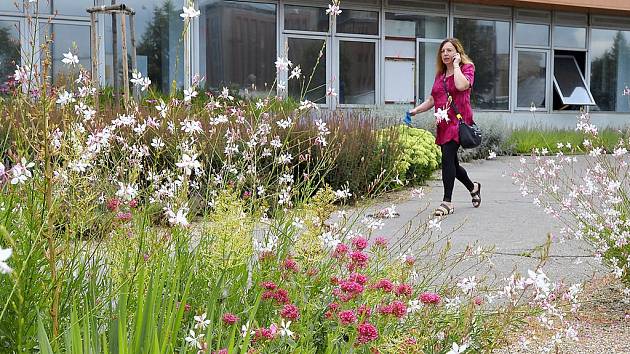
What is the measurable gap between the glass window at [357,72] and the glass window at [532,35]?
458 centimetres

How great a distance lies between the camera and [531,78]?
2067cm

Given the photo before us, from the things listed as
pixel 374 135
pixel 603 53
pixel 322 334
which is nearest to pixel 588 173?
pixel 322 334

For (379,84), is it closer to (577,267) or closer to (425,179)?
(425,179)

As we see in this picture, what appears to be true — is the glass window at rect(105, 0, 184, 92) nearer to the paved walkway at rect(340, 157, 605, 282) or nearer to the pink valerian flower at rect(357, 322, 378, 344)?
the paved walkway at rect(340, 157, 605, 282)

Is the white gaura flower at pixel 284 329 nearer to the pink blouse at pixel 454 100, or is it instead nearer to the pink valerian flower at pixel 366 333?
the pink valerian flower at pixel 366 333

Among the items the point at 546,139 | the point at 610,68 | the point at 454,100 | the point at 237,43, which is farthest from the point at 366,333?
the point at 610,68

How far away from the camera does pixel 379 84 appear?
18000mm

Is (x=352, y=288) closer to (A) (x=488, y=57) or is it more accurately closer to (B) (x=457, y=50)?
(B) (x=457, y=50)

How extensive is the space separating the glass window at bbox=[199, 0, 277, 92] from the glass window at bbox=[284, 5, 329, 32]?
13.6 inches

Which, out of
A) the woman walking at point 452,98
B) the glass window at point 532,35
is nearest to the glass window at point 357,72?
the glass window at point 532,35

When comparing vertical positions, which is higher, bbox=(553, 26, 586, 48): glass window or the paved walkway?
bbox=(553, 26, 586, 48): glass window

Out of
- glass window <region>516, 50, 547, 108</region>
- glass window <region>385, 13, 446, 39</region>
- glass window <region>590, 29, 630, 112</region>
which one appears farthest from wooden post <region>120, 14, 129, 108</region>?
glass window <region>590, 29, 630, 112</region>

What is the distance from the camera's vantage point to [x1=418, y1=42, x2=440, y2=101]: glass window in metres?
18.7

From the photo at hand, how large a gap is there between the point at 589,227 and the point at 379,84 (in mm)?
14093
